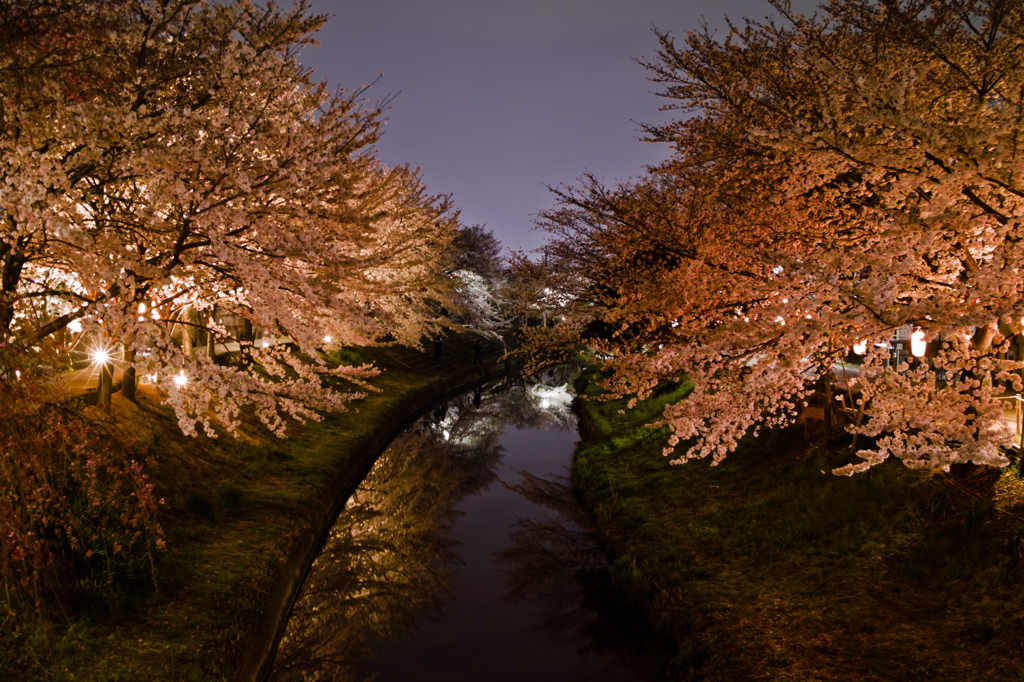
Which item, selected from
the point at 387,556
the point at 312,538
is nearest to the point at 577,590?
the point at 387,556

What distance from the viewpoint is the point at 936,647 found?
6895 millimetres

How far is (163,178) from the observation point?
7031mm

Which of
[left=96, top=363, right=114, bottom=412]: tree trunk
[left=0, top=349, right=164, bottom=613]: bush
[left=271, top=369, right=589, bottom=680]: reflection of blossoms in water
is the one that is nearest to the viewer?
[left=0, top=349, right=164, bottom=613]: bush

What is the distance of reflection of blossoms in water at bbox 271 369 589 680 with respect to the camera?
32.8 feet

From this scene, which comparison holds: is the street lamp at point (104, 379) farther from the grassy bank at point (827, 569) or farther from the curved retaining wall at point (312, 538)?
the grassy bank at point (827, 569)

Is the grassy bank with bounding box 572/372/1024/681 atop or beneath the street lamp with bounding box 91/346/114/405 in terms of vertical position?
beneath

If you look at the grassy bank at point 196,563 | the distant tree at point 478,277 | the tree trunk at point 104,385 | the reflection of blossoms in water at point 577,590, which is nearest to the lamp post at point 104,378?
the tree trunk at point 104,385

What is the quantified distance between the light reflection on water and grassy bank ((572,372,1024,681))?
4.45 feet

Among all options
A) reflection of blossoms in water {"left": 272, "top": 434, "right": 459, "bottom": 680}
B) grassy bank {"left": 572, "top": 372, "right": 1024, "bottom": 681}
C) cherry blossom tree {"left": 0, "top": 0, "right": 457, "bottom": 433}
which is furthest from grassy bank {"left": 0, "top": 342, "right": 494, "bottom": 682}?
grassy bank {"left": 572, "top": 372, "right": 1024, "bottom": 681}

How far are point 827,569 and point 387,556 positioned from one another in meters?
8.84

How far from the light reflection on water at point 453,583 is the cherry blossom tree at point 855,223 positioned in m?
4.23

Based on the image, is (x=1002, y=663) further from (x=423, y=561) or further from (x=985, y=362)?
(x=423, y=561)

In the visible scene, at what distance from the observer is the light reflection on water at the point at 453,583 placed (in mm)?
9719

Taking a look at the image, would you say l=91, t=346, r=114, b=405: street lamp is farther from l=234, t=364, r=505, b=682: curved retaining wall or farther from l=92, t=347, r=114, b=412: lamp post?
l=234, t=364, r=505, b=682: curved retaining wall
